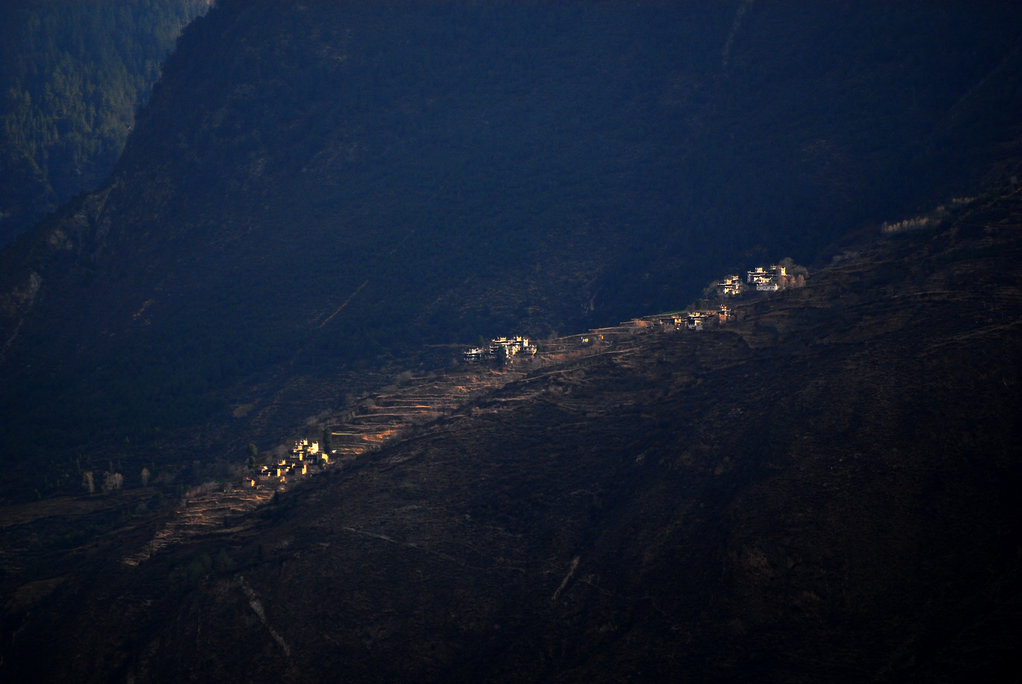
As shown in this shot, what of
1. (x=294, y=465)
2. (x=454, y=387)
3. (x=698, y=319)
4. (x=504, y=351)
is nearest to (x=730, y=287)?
(x=698, y=319)

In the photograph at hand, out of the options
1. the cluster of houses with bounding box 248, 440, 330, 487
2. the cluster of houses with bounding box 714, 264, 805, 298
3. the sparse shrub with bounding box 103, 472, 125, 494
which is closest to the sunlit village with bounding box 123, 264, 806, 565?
the cluster of houses with bounding box 248, 440, 330, 487

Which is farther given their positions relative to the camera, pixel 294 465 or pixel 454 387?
pixel 454 387

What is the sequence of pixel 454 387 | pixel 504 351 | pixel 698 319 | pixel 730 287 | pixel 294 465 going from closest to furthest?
1. pixel 294 465
2. pixel 698 319
3. pixel 454 387
4. pixel 504 351
5. pixel 730 287

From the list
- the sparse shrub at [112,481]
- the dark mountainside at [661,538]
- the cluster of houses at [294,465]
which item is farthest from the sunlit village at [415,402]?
the sparse shrub at [112,481]

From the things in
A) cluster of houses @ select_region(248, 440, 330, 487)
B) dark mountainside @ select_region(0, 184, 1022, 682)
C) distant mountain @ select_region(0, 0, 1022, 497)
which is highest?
distant mountain @ select_region(0, 0, 1022, 497)

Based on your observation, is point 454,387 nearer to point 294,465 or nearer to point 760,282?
point 294,465

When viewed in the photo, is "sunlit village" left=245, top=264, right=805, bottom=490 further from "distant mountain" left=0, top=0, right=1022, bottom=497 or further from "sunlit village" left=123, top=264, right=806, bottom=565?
"distant mountain" left=0, top=0, right=1022, bottom=497

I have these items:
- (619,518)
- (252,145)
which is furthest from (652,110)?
(619,518)
